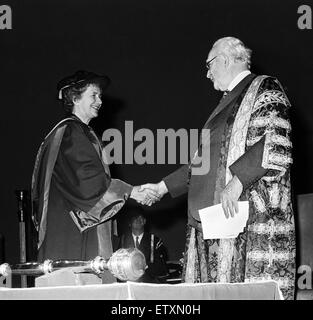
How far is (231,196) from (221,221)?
0.11 meters

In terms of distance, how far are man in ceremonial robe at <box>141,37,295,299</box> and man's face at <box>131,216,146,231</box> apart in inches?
108

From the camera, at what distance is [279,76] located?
588 cm

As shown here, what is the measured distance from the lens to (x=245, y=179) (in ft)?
8.41

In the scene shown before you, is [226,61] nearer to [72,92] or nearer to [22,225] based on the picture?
[72,92]

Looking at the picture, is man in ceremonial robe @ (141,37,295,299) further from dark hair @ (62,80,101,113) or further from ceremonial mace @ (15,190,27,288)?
ceremonial mace @ (15,190,27,288)

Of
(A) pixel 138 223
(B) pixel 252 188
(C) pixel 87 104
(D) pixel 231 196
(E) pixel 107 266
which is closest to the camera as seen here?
(E) pixel 107 266

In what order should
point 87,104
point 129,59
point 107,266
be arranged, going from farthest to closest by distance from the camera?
1. point 129,59
2. point 87,104
3. point 107,266

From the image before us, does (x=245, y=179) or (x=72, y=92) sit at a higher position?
(x=72, y=92)

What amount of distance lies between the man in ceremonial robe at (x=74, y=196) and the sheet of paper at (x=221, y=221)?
0.59 metres

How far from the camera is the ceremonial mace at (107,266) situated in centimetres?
141

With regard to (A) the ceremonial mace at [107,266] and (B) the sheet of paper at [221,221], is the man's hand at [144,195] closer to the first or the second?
(B) the sheet of paper at [221,221]

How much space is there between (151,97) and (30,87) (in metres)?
1.09

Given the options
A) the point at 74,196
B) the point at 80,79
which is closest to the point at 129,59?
the point at 80,79

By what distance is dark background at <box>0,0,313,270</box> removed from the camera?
5.80m
